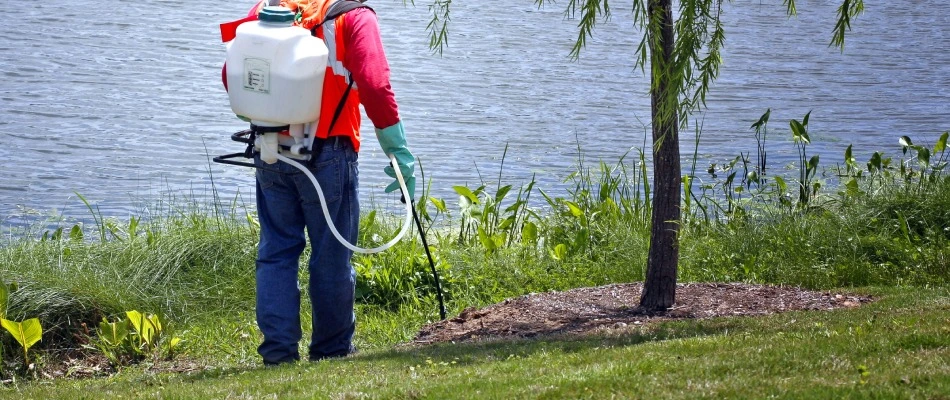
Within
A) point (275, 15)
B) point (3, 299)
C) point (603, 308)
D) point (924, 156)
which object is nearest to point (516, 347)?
point (603, 308)

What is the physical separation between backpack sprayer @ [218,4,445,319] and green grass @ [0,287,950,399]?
87cm

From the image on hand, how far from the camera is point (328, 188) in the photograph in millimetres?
5387

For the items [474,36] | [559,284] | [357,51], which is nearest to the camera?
[357,51]

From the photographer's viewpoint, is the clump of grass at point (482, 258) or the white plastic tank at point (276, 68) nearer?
the white plastic tank at point (276, 68)

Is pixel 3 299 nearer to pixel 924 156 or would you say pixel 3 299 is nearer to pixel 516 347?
pixel 516 347

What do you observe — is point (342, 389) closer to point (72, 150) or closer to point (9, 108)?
point (72, 150)

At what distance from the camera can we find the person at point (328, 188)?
523cm

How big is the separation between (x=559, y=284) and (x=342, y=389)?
3373 mm

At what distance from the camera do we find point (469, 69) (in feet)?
50.6

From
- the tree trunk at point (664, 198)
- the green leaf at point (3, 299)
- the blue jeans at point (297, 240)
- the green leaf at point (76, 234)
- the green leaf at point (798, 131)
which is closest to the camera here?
the blue jeans at point (297, 240)

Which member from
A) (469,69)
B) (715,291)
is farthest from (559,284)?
(469,69)

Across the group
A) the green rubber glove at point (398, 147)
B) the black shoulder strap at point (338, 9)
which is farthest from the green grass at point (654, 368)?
the black shoulder strap at point (338, 9)

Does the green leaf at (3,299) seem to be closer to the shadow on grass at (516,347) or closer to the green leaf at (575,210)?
the shadow on grass at (516,347)

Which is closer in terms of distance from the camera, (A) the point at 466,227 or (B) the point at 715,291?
(B) the point at 715,291
